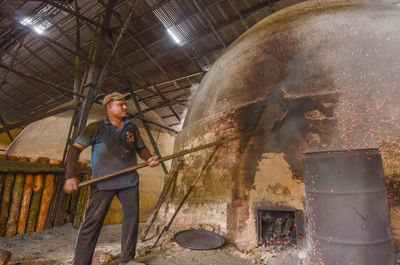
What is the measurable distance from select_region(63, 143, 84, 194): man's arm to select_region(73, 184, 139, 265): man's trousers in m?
0.20

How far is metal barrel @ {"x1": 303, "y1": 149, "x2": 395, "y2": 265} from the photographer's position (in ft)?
5.12

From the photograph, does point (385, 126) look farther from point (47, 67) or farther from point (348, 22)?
point (47, 67)

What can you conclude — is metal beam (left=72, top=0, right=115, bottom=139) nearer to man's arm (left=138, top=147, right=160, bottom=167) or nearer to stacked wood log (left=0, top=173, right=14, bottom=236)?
stacked wood log (left=0, top=173, right=14, bottom=236)

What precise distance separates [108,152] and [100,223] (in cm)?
76

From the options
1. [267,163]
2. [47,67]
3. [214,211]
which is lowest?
[214,211]

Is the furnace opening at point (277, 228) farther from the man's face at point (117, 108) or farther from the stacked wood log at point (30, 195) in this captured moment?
the stacked wood log at point (30, 195)

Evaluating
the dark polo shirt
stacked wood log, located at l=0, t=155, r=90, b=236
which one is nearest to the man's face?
the dark polo shirt

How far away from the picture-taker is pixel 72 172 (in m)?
2.17

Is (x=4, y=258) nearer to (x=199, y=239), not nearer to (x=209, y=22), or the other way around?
(x=199, y=239)

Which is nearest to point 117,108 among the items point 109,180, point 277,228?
point 109,180

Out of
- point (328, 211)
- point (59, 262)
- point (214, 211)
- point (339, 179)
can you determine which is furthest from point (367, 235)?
point (59, 262)

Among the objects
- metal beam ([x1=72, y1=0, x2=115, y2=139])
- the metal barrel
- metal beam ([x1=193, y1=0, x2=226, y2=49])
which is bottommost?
the metal barrel

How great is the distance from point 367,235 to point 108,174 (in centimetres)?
240

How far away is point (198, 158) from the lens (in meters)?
3.70
